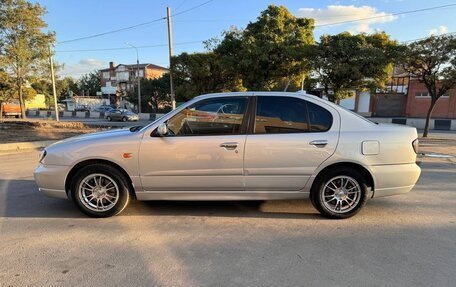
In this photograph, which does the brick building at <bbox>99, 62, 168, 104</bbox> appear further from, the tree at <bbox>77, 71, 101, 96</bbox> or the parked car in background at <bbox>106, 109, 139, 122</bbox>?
the parked car in background at <bbox>106, 109, 139, 122</bbox>

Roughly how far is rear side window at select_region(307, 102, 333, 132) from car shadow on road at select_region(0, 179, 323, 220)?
122 centimetres

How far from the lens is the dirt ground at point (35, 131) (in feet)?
49.7

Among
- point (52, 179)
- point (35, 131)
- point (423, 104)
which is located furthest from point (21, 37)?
point (423, 104)

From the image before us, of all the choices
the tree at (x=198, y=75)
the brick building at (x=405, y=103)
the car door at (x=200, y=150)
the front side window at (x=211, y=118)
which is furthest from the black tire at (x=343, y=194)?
the brick building at (x=405, y=103)

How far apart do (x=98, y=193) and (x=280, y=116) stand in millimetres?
2651

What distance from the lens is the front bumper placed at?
4848 mm

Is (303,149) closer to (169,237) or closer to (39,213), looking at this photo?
(169,237)

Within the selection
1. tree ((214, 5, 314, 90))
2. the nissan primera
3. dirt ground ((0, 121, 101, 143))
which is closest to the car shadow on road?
the nissan primera

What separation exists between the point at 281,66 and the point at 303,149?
15.3m

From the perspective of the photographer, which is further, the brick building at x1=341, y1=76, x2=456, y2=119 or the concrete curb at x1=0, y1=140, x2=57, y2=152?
the brick building at x1=341, y1=76, x2=456, y2=119

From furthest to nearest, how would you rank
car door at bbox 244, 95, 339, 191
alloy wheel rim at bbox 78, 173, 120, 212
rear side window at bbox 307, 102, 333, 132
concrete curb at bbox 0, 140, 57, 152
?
1. concrete curb at bbox 0, 140, 57, 152
2. alloy wheel rim at bbox 78, 173, 120, 212
3. rear side window at bbox 307, 102, 333, 132
4. car door at bbox 244, 95, 339, 191

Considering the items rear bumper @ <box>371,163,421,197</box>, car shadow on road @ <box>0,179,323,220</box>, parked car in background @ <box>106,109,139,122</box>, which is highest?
rear bumper @ <box>371,163,421,197</box>

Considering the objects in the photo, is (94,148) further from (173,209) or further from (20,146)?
(20,146)

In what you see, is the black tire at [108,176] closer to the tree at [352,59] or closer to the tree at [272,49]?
the tree at [352,59]
